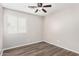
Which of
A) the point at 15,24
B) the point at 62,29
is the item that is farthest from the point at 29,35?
the point at 62,29

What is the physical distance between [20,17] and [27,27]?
197mm

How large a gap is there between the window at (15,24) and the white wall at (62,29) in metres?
0.38

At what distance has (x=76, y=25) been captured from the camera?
129cm

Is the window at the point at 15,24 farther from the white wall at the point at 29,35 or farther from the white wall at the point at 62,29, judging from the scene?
the white wall at the point at 62,29

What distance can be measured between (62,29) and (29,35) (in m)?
0.59

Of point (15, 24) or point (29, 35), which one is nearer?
point (15, 24)

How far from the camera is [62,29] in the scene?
123 cm

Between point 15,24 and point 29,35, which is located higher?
point 15,24

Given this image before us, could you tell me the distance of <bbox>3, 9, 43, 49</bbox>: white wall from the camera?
1.24m

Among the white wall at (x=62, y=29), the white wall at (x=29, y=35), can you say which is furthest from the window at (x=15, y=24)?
the white wall at (x=62, y=29)

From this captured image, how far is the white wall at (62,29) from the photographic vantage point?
1216mm

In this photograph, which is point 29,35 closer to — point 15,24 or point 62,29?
point 15,24

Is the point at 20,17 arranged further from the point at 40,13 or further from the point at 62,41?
the point at 62,41

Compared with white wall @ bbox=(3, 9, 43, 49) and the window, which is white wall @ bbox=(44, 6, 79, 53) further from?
the window
